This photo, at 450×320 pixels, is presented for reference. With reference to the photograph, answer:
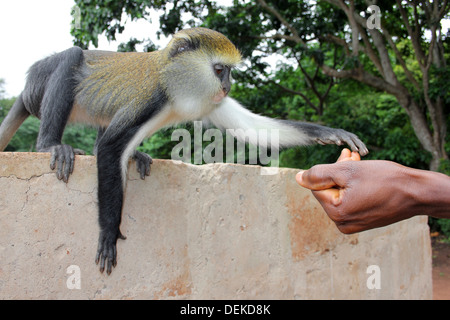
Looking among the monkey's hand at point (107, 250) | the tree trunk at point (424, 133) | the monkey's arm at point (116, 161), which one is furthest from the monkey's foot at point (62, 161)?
the tree trunk at point (424, 133)

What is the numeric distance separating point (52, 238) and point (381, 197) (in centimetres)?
198

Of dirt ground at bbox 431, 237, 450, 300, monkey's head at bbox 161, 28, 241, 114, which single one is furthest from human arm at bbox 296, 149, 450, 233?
dirt ground at bbox 431, 237, 450, 300

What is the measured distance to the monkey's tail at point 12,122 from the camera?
3.59 metres

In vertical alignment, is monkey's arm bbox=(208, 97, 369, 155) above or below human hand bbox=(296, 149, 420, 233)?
above

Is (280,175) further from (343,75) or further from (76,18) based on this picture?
(343,75)

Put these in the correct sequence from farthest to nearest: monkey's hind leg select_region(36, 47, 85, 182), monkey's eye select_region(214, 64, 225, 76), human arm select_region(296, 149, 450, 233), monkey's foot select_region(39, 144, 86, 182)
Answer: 1. monkey's eye select_region(214, 64, 225, 76)
2. monkey's hind leg select_region(36, 47, 85, 182)
3. monkey's foot select_region(39, 144, 86, 182)
4. human arm select_region(296, 149, 450, 233)

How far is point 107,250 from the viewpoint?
2695mm

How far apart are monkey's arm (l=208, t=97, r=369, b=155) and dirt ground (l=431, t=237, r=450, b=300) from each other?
543cm

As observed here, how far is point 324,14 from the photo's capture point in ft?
36.4

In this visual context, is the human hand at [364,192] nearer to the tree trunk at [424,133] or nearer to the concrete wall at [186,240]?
the concrete wall at [186,240]

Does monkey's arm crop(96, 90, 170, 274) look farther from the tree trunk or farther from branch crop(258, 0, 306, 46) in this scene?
the tree trunk

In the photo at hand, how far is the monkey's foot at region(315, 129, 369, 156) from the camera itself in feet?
10.7

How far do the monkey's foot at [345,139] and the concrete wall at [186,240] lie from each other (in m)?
0.53

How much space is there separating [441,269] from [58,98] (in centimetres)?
916
